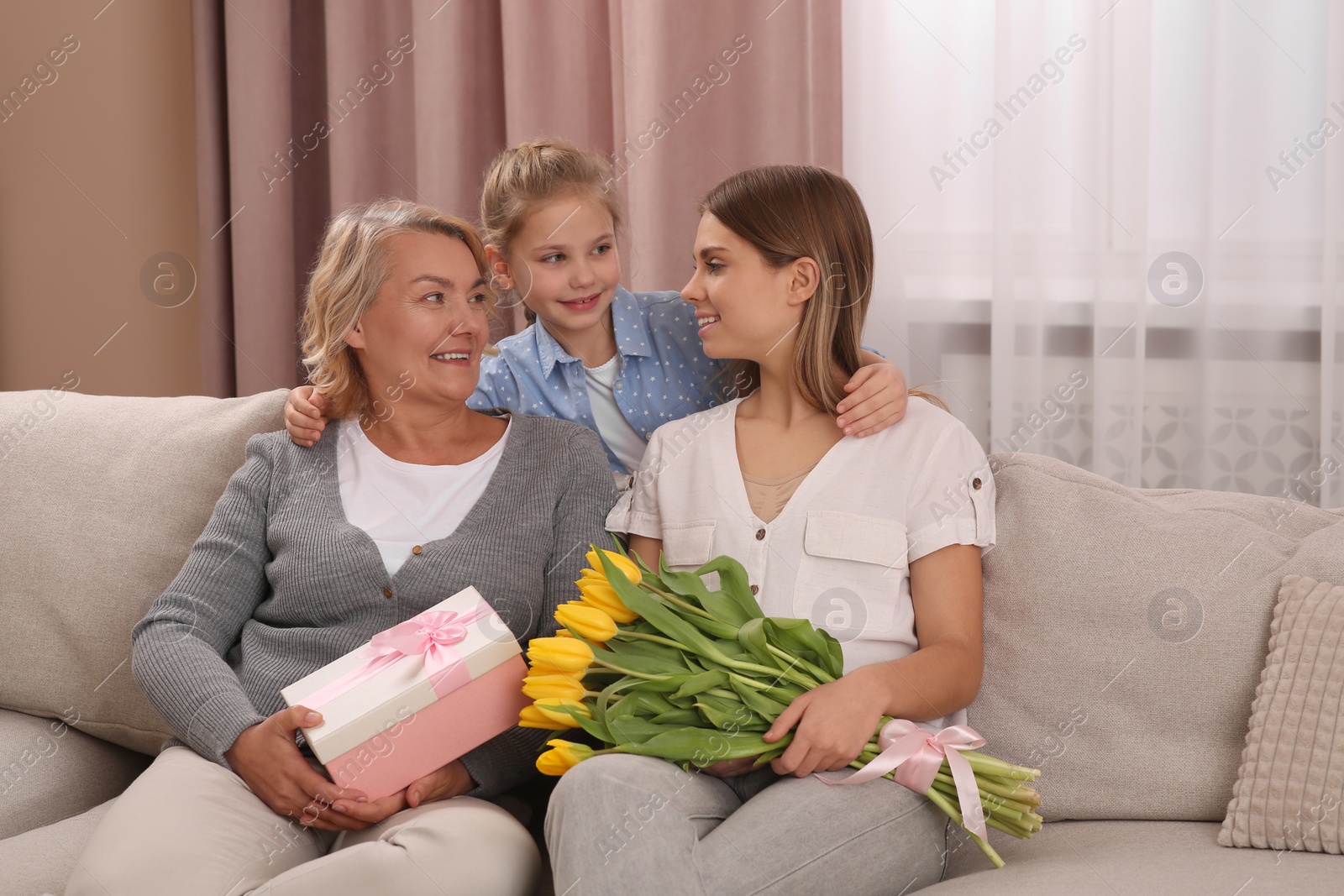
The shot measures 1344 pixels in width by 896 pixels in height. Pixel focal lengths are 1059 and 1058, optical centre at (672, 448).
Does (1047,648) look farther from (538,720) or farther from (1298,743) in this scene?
(538,720)

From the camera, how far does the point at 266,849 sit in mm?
1262

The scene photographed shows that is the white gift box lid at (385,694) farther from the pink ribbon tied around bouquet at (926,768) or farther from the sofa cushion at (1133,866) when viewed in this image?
the sofa cushion at (1133,866)

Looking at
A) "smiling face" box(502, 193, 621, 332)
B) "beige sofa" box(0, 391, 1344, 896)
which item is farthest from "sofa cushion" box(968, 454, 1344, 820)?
"smiling face" box(502, 193, 621, 332)

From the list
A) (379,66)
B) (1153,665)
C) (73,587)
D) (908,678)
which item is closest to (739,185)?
(908,678)

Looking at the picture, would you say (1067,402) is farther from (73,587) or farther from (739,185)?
(73,587)

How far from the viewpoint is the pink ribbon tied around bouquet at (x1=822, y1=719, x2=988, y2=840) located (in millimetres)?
1182

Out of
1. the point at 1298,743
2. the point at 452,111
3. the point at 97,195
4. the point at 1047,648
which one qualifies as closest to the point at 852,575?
the point at 1047,648

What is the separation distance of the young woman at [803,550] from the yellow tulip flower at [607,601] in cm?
17

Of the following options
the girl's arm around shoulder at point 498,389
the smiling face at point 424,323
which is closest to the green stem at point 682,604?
the smiling face at point 424,323

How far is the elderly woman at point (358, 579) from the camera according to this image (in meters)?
1.21

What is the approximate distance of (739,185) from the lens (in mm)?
1557

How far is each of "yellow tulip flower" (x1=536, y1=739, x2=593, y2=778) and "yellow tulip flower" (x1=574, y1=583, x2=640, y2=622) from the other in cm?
15

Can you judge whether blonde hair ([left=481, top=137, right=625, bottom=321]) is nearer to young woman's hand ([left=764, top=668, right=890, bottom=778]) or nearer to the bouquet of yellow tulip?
the bouquet of yellow tulip

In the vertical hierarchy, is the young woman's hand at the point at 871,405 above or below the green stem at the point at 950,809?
above
